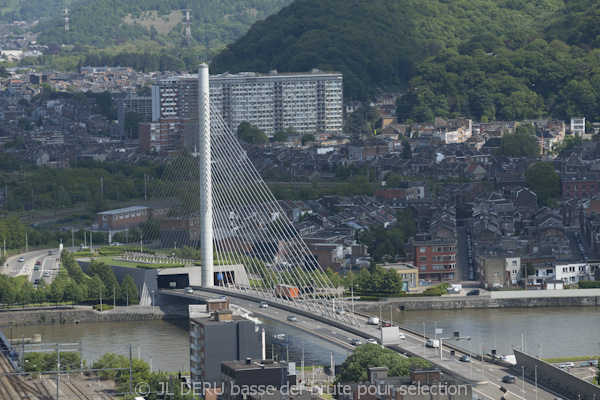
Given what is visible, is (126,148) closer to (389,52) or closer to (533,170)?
(389,52)

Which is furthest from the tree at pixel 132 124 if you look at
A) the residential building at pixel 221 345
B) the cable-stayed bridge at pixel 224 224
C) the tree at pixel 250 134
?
the residential building at pixel 221 345

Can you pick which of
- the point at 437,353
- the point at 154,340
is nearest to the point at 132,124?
the point at 154,340

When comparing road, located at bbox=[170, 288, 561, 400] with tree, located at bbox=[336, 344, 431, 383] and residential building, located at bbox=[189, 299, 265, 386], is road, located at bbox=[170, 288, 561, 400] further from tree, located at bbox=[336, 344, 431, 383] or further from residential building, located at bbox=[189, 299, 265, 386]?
residential building, located at bbox=[189, 299, 265, 386]

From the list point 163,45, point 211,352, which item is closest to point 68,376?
point 211,352

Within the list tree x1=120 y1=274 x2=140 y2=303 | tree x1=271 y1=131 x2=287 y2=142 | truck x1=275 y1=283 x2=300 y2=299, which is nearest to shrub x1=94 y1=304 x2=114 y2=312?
tree x1=120 y1=274 x2=140 y2=303

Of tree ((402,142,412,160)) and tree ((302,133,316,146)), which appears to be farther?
tree ((302,133,316,146))

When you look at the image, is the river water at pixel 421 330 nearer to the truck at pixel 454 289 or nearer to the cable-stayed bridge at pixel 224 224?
the truck at pixel 454 289
